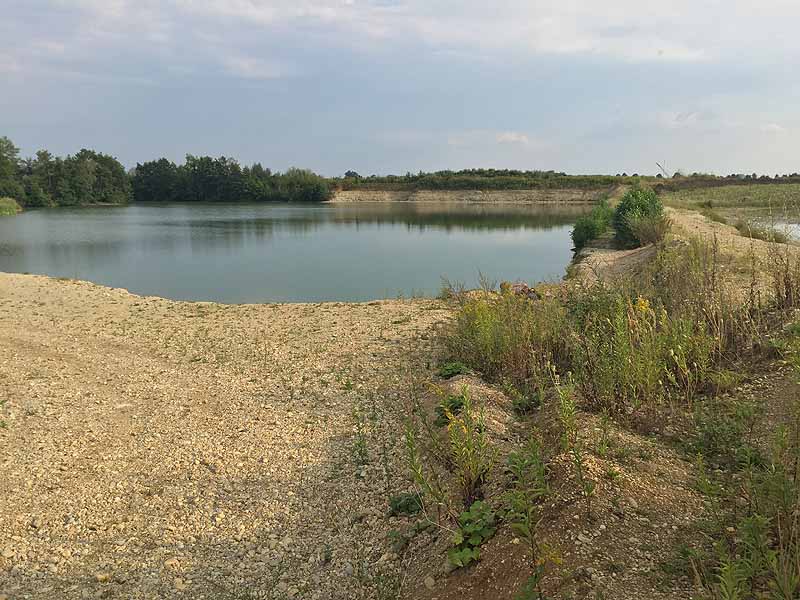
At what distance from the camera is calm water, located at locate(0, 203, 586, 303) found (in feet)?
53.7

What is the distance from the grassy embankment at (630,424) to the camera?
2510 mm

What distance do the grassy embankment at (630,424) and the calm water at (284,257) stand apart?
24.7ft

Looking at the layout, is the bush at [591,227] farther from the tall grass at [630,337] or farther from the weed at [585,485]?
the weed at [585,485]

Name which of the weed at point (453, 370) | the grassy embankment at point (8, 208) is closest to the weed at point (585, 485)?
the weed at point (453, 370)

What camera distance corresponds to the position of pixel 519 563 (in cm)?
271

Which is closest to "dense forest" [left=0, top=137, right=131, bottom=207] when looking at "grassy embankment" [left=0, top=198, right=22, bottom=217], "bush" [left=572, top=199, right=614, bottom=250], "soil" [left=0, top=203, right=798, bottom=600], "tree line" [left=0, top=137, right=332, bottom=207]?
"tree line" [left=0, top=137, right=332, bottom=207]

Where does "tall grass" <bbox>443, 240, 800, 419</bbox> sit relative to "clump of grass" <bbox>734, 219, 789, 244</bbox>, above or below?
below

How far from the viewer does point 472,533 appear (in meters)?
3.03

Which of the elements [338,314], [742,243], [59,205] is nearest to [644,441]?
[338,314]

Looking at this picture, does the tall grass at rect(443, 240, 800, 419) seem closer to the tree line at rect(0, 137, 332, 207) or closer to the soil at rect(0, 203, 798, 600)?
the soil at rect(0, 203, 798, 600)

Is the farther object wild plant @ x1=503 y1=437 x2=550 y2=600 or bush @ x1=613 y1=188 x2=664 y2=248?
bush @ x1=613 y1=188 x2=664 y2=248

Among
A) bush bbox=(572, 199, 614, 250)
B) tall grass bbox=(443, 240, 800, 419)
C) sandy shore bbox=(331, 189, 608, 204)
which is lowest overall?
tall grass bbox=(443, 240, 800, 419)

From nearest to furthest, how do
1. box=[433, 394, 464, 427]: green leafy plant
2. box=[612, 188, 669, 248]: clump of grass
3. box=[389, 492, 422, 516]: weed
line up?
box=[389, 492, 422, 516]: weed < box=[433, 394, 464, 427]: green leafy plant < box=[612, 188, 669, 248]: clump of grass

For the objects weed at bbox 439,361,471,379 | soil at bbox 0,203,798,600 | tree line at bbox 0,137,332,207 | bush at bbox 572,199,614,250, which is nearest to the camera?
soil at bbox 0,203,798,600
